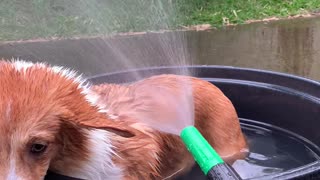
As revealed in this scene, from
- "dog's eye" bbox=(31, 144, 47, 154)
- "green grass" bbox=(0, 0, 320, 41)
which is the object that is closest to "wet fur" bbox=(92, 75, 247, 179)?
"dog's eye" bbox=(31, 144, 47, 154)

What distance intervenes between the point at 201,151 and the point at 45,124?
1.47 feet

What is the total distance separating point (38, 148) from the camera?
5.25 ft

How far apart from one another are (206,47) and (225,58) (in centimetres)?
40

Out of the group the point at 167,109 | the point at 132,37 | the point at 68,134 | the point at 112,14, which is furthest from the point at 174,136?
the point at 112,14

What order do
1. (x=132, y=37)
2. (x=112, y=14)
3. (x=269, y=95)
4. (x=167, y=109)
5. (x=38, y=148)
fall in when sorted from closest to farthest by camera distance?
(x=38, y=148), (x=167, y=109), (x=269, y=95), (x=132, y=37), (x=112, y=14)

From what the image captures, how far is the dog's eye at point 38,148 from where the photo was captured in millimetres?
1589

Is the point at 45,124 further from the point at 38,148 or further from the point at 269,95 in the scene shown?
the point at 269,95

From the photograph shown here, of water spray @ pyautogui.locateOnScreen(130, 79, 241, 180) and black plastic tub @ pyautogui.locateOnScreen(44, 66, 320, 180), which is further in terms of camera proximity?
black plastic tub @ pyautogui.locateOnScreen(44, 66, 320, 180)

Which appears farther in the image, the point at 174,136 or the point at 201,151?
the point at 174,136

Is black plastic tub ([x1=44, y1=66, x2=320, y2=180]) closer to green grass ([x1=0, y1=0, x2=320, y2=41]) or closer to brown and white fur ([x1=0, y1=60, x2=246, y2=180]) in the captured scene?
brown and white fur ([x1=0, y1=60, x2=246, y2=180])

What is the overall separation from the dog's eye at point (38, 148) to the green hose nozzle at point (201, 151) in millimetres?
430

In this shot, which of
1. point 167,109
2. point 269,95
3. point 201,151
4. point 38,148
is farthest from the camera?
point 269,95

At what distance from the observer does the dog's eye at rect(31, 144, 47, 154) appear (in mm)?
1589

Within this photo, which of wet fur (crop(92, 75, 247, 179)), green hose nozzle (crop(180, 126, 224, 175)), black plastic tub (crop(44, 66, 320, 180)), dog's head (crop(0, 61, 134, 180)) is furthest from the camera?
black plastic tub (crop(44, 66, 320, 180))
